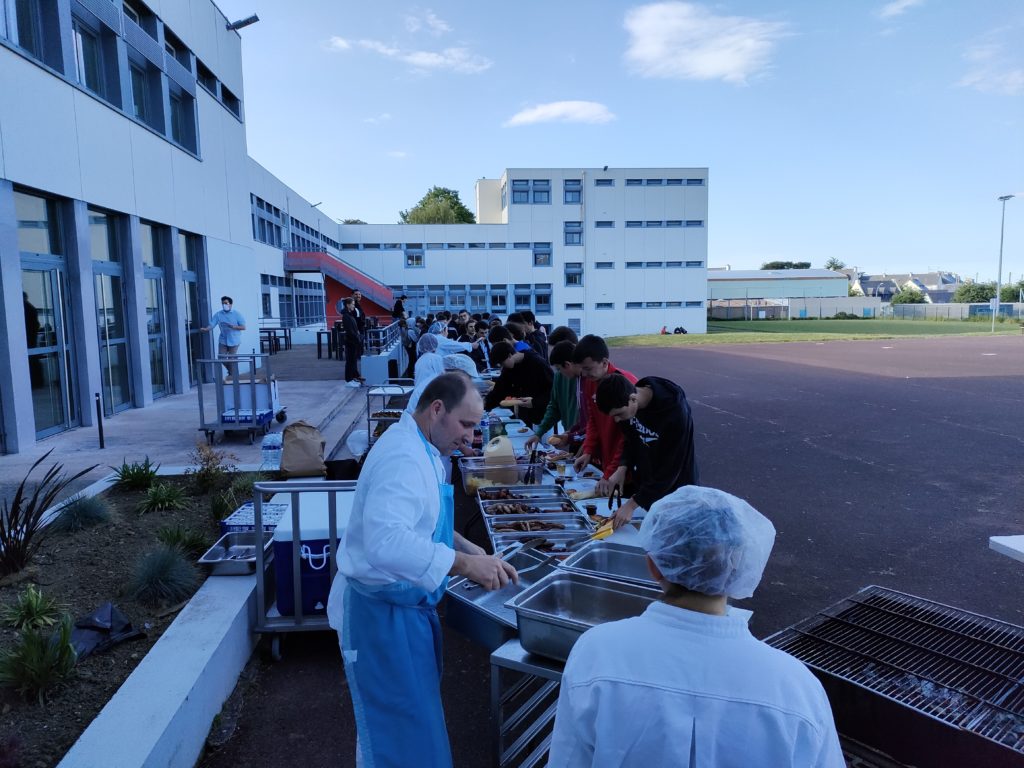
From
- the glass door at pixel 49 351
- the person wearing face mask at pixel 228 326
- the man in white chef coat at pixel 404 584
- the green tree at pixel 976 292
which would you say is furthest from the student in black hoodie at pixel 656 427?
the green tree at pixel 976 292

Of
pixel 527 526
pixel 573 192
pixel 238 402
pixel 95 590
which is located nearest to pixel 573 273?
pixel 573 192

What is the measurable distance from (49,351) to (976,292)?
96.4 metres

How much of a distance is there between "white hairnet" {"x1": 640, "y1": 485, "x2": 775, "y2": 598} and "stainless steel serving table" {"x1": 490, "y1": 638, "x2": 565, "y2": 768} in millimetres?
1302

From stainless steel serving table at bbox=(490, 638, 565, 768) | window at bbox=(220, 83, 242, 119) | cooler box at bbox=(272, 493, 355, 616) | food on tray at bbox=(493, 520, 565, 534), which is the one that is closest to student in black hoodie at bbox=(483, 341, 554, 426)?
food on tray at bbox=(493, 520, 565, 534)

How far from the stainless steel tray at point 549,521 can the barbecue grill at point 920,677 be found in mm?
1444

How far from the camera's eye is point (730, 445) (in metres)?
10.4

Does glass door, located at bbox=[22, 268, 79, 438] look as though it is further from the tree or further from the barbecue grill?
the tree

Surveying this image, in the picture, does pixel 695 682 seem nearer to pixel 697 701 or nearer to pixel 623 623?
pixel 697 701

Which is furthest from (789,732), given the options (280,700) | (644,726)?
(280,700)

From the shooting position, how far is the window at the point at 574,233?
47500 mm

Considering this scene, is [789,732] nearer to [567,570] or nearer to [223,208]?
[567,570]

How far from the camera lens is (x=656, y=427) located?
4008 mm

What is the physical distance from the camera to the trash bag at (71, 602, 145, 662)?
3.64 meters

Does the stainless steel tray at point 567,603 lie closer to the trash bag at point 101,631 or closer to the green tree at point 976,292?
the trash bag at point 101,631
